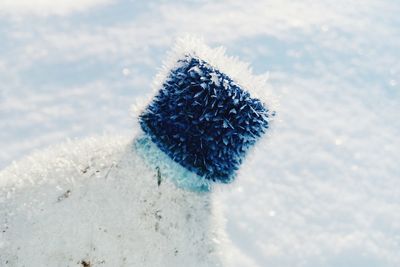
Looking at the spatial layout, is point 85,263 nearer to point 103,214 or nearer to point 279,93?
point 103,214

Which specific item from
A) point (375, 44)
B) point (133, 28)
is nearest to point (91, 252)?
point (133, 28)

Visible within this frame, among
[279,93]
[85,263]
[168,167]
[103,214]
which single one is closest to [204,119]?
[168,167]

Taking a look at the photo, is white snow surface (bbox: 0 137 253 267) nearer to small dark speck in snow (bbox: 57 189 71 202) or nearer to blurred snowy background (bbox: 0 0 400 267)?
small dark speck in snow (bbox: 57 189 71 202)

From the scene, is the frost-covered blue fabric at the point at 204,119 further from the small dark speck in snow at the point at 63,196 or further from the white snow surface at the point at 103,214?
the small dark speck in snow at the point at 63,196

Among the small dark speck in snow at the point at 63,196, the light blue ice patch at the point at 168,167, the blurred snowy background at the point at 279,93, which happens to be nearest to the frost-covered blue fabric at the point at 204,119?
the light blue ice patch at the point at 168,167

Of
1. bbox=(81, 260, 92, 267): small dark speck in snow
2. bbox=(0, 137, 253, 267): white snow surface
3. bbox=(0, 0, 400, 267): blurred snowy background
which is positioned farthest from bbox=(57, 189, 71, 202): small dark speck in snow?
bbox=(0, 0, 400, 267): blurred snowy background

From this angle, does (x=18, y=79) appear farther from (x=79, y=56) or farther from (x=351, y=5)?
(x=351, y=5)

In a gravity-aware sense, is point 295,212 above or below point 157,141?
below
